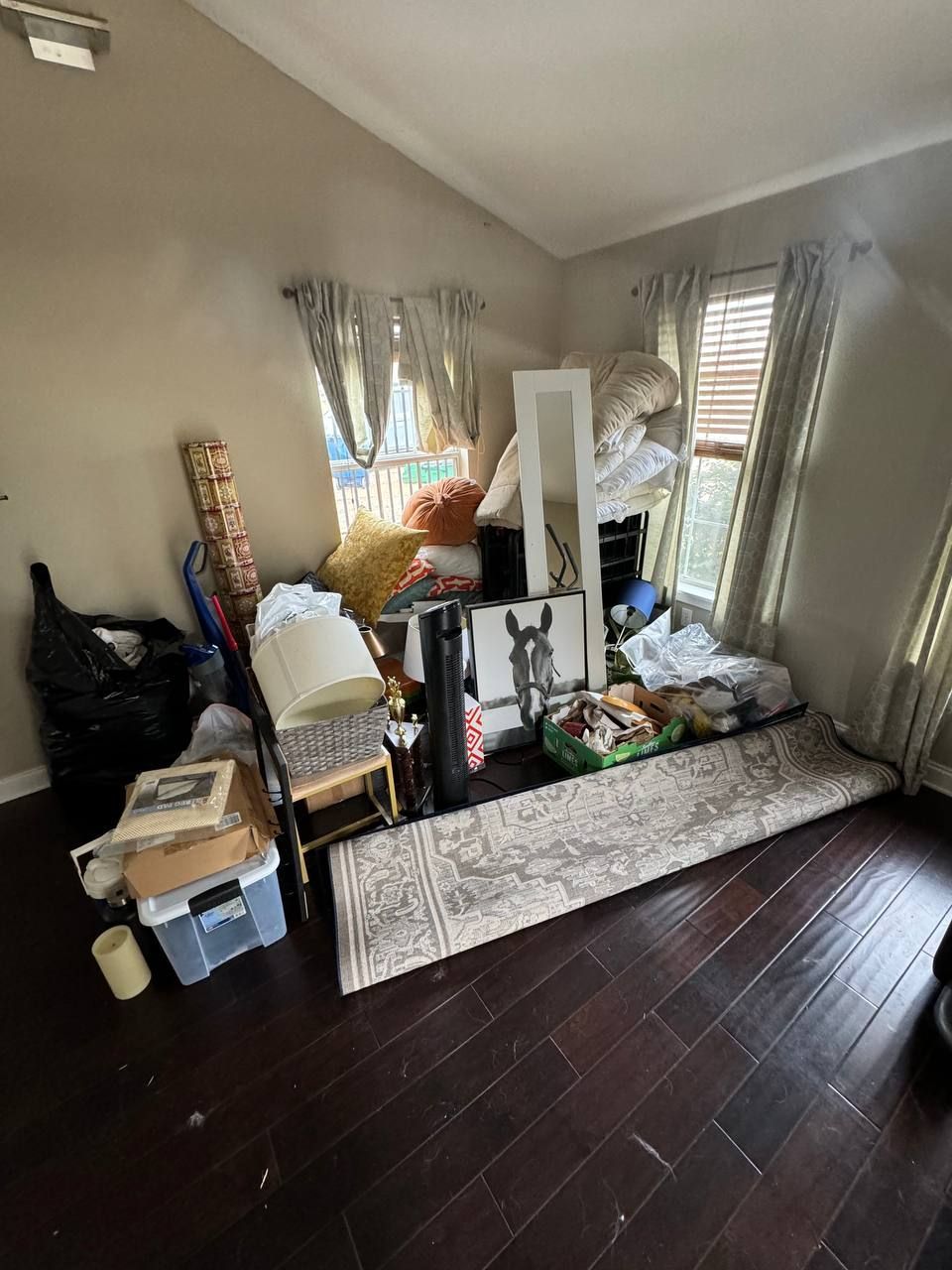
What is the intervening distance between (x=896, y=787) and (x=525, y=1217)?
1888mm

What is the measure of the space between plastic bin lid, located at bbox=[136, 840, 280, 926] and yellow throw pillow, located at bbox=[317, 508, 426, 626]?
1187mm

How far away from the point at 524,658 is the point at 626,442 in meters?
1.09

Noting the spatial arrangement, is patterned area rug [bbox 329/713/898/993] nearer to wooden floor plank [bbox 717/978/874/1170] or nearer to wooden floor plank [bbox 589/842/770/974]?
wooden floor plank [bbox 589/842/770/974]

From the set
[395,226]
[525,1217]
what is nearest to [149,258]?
[395,226]

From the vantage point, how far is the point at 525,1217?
1.05 metres

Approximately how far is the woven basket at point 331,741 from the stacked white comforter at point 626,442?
1.25m

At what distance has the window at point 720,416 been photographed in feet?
7.51

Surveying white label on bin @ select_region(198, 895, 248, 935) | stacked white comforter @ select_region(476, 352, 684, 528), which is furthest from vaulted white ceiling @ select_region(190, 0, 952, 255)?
white label on bin @ select_region(198, 895, 248, 935)

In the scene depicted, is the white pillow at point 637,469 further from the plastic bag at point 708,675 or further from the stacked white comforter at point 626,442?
the plastic bag at point 708,675

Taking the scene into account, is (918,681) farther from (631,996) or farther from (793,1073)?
(631,996)

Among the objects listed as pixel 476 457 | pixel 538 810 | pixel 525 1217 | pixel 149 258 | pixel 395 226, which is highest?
pixel 395 226

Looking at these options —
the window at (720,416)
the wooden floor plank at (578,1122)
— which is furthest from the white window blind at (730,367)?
the wooden floor plank at (578,1122)

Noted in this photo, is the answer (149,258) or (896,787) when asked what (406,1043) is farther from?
(149,258)

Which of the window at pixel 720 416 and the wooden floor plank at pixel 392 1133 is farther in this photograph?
the window at pixel 720 416
